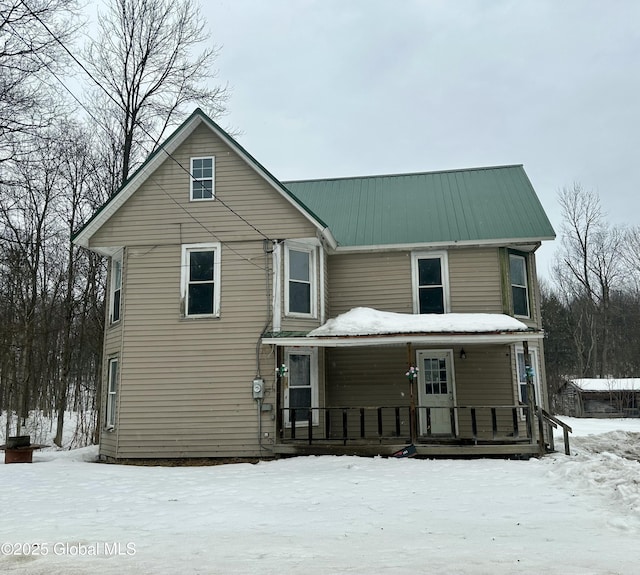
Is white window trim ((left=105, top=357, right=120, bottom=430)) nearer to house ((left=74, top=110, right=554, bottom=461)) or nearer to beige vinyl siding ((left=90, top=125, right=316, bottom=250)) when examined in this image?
house ((left=74, top=110, right=554, bottom=461))

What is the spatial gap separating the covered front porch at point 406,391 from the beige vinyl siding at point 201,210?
2.89 metres

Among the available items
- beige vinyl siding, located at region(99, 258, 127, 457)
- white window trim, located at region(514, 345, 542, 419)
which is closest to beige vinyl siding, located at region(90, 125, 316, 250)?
beige vinyl siding, located at region(99, 258, 127, 457)

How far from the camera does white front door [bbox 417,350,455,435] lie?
14391 mm

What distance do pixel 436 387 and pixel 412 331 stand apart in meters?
3.30

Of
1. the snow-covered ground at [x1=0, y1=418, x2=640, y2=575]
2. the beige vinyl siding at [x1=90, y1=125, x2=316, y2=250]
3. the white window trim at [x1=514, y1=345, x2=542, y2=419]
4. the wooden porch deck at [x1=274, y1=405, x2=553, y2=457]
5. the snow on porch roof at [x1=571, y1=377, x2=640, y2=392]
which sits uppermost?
the beige vinyl siding at [x1=90, y1=125, x2=316, y2=250]

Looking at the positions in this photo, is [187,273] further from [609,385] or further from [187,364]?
[609,385]

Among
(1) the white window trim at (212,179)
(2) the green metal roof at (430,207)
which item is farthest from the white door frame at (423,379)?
(1) the white window trim at (212,179)

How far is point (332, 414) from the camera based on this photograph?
14.7m

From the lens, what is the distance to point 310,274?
13875mm

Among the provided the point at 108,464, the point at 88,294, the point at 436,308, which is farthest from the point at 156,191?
the point at 88,294

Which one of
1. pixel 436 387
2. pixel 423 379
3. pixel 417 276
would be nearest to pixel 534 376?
pixel 436 387

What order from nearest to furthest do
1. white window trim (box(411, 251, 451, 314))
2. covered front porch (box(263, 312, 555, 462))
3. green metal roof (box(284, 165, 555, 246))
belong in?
covered front porch (box(263, 312, 555, 462))
white window trim (box(411, 251, 451, 314))
green metal roof (box(284, 165, 555, 246))

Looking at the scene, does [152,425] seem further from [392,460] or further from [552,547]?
[552,547]

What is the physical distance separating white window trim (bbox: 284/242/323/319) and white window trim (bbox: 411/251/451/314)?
106 inches
